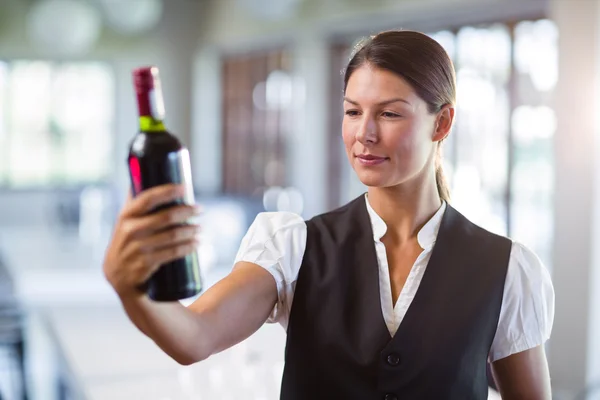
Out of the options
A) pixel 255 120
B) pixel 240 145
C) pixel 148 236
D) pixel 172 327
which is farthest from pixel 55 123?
pixel 148 236

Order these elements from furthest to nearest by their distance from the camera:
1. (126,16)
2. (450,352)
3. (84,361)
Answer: (126,16), (84,361), (450,352)

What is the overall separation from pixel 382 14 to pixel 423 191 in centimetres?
391

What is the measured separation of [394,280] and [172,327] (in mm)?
403

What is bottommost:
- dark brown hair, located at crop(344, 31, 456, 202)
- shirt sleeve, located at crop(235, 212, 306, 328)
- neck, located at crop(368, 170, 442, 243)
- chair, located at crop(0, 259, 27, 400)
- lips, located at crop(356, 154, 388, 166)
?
chair, located at crop(0, 259, 27, 400)

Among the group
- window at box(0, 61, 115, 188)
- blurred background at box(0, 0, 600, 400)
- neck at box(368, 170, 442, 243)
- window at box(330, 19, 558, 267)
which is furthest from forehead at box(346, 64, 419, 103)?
window at box(0, 61, 115, 188)

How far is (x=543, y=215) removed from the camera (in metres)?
3.85

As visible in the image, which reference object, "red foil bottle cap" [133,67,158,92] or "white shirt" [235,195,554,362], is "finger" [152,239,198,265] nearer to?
"red foil bottle cap" [133,67,158,92]

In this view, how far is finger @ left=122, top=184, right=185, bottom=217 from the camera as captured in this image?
77cm

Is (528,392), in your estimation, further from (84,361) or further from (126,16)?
(126,16)

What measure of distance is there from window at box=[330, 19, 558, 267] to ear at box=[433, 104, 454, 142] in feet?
8.45

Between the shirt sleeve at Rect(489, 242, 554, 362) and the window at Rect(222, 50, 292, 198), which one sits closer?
the shirt sleeve at Rect(489, 242, 554, 362)

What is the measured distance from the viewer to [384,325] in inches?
44.8

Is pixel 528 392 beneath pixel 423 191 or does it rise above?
beneath

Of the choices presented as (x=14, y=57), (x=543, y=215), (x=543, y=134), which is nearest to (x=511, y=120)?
(x=543, y=134)
